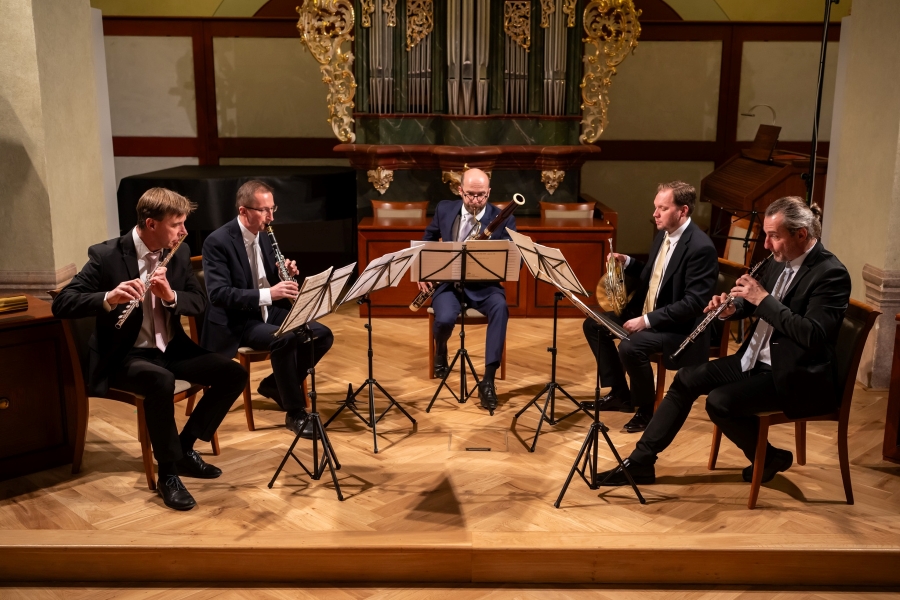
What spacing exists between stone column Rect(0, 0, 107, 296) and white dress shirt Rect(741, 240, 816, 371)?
3404 millimetres

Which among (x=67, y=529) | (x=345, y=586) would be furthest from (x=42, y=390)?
(x=345, y=586)

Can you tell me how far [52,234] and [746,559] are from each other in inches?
141

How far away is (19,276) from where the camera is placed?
4.51 metres

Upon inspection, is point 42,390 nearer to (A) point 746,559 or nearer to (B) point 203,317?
(B) point 203,317

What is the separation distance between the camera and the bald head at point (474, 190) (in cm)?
484

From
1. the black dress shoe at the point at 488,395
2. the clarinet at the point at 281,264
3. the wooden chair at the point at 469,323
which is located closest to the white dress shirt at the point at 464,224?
the wooden chair at the point at 469,323

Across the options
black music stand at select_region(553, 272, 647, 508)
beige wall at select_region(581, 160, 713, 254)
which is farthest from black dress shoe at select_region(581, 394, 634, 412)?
beige wall at select_region(581, 160, 713, 254)

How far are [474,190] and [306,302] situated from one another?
5.59 feet

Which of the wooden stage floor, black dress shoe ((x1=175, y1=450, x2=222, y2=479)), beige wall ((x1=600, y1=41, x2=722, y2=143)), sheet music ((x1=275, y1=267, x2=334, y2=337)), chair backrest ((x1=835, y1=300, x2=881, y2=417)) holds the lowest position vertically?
the wooden stage floor

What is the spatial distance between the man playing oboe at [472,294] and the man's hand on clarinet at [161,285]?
1.45m

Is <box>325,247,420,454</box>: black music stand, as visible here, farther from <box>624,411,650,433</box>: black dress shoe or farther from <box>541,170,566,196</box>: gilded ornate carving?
<box>541,170,566,196</box>: gilded ornate carving

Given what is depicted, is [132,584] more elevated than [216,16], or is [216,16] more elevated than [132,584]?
[216,16]

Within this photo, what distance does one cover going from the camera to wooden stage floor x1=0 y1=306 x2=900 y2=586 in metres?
3.15

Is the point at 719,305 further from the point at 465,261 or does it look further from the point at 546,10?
the point at 546,10
